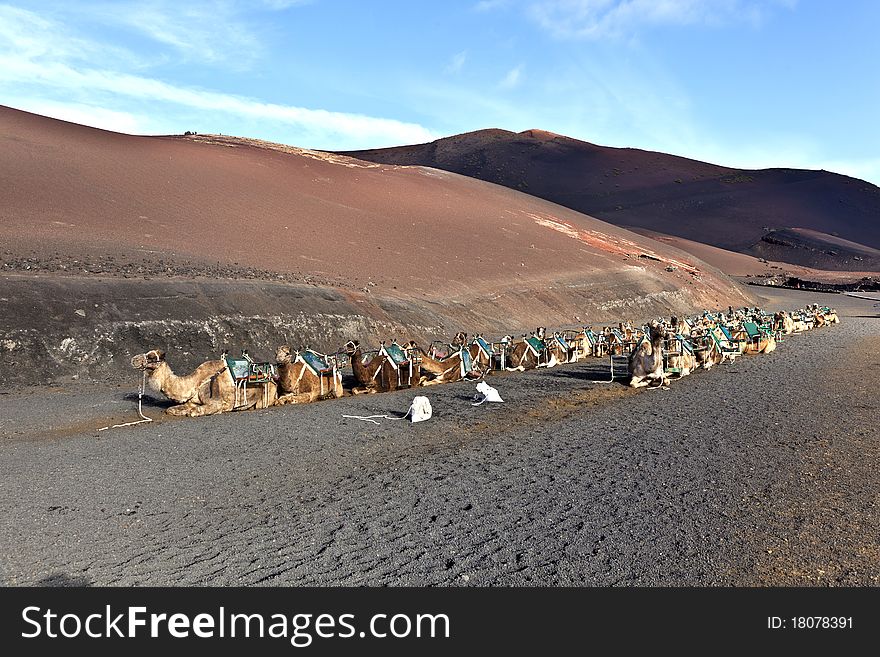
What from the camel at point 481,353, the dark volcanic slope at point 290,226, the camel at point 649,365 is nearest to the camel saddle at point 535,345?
the camel at point 481,353

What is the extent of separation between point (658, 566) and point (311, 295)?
1939 centimetres

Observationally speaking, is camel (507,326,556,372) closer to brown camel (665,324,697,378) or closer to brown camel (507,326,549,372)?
brown camel (507,326,549,372)

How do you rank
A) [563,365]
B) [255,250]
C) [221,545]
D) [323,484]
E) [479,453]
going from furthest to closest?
[255,250] → [563,365] → [479,453] → [323,484] → [221,545]

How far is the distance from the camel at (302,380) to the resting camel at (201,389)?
62cm

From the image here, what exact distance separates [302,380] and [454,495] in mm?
7088

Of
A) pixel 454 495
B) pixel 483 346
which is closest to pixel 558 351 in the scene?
pixel 483 346

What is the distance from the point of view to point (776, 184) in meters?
139

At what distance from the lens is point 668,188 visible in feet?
445

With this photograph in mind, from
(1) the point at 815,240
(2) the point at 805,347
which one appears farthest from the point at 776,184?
(2) the point at 805,347

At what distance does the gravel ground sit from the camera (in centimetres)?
563

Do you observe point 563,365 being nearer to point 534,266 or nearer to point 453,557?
point 453,557

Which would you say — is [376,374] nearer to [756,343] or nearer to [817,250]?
[756,343]

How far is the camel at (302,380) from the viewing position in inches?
543

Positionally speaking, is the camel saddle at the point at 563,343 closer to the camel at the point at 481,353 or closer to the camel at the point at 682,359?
the camel at the point at 481,353
